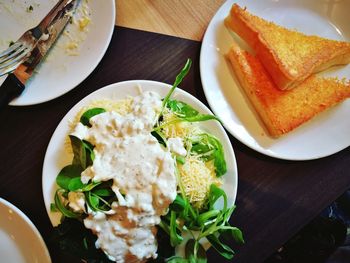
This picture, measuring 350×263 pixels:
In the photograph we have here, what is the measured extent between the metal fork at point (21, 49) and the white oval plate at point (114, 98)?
0.24m

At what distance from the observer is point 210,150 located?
1.09 m

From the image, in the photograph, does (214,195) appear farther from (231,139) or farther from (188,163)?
(231,139)

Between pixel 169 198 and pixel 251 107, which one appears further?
pixel 251 107

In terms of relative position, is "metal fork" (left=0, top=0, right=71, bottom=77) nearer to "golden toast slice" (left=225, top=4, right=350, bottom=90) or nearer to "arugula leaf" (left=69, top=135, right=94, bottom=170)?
"arugula leaf" (left=69, top=135, right=94, bottom=170)

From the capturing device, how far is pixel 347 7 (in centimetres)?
132

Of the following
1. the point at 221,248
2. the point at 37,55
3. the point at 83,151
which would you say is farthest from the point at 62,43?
the point at 221,248

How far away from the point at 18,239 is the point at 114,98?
51 centimetres

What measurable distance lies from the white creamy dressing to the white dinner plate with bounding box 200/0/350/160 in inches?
11.1

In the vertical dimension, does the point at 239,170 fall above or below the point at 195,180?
below

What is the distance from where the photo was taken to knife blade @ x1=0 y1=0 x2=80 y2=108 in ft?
3.77

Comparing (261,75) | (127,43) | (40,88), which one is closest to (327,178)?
(261,75)

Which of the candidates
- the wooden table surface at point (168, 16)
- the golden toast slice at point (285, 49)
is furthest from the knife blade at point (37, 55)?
the golden toast slice at point (285, 49)

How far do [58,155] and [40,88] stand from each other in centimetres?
Result: 25

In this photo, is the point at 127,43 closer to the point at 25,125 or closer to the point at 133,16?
the point at 133,16
